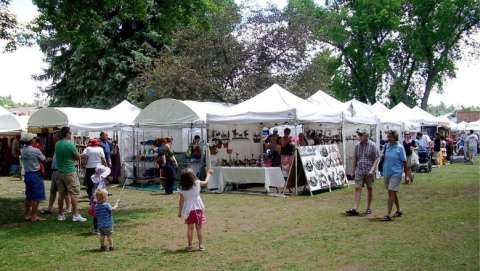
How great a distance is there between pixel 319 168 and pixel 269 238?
6437 mm

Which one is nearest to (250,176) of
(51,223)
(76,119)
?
(51,223)

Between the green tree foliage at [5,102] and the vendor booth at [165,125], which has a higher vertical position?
the green tree foliage at [5,102]

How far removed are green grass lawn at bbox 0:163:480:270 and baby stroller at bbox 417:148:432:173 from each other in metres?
8.09

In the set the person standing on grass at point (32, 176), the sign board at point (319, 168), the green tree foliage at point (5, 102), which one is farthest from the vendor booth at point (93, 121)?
the green tree foliage at point (5, 102)

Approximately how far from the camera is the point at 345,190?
14250 millimetres

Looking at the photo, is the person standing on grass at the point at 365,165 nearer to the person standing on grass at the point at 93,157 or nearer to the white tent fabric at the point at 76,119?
the person standing on grass at the point at 93,157

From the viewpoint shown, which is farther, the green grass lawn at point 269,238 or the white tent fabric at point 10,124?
the white tent fabric at point 10,124

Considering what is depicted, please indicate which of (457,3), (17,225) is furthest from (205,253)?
(457,3)

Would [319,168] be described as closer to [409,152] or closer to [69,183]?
[409,152]

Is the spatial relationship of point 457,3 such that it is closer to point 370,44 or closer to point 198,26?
point 370,44

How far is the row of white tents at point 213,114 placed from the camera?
47.2 ft

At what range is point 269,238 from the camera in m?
7.89

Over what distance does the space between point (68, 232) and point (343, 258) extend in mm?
4827

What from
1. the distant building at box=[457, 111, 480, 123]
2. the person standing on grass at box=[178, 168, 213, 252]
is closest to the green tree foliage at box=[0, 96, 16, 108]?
the distant building at box=[457, 111, 480, 123]
